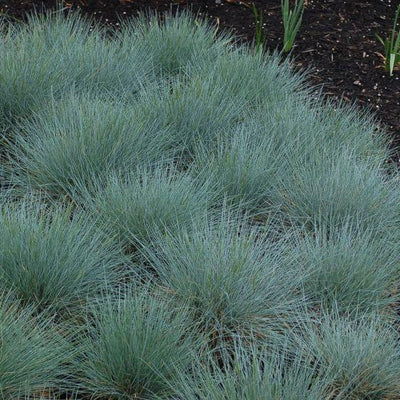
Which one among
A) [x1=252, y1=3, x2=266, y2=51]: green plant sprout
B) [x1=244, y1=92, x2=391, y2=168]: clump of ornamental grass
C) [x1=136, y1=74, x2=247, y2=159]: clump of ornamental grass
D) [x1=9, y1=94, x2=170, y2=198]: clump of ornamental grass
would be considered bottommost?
[x1=9, y1=94, x2=170, y2=198]: clump of ornamental grass

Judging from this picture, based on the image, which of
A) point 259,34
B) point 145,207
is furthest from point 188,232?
point 259,34

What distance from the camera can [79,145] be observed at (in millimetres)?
3352

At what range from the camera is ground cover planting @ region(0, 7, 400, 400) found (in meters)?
2.36

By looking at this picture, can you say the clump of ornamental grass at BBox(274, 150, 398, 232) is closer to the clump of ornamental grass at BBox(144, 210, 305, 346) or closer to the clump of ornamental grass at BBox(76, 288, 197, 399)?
the clump of ornamental grass at BBox(144, 210, 305, 346)

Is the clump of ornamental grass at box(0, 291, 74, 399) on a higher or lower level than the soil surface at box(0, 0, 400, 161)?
lower

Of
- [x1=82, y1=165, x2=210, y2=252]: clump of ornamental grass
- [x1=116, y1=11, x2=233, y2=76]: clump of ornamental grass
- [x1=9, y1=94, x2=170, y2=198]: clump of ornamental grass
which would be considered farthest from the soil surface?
[x1=82, y1=165, x2=210, y2=252]: clump of ornamental grass

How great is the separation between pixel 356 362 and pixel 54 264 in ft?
3.50

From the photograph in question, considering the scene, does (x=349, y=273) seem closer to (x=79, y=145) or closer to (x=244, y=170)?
(x=244, y=170)

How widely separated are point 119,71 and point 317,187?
4.81 ft

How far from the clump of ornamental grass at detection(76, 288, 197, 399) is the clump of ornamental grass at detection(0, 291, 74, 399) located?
0.08 m

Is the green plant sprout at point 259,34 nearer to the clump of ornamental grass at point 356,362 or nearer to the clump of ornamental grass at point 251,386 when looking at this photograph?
the clump of ornamental grass at point 356,362

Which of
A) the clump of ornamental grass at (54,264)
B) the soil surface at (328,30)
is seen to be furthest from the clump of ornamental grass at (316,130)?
the clump of ornamental grass at (54,264)

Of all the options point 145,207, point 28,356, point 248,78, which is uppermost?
point 248,78

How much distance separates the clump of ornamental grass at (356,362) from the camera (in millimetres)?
2371
